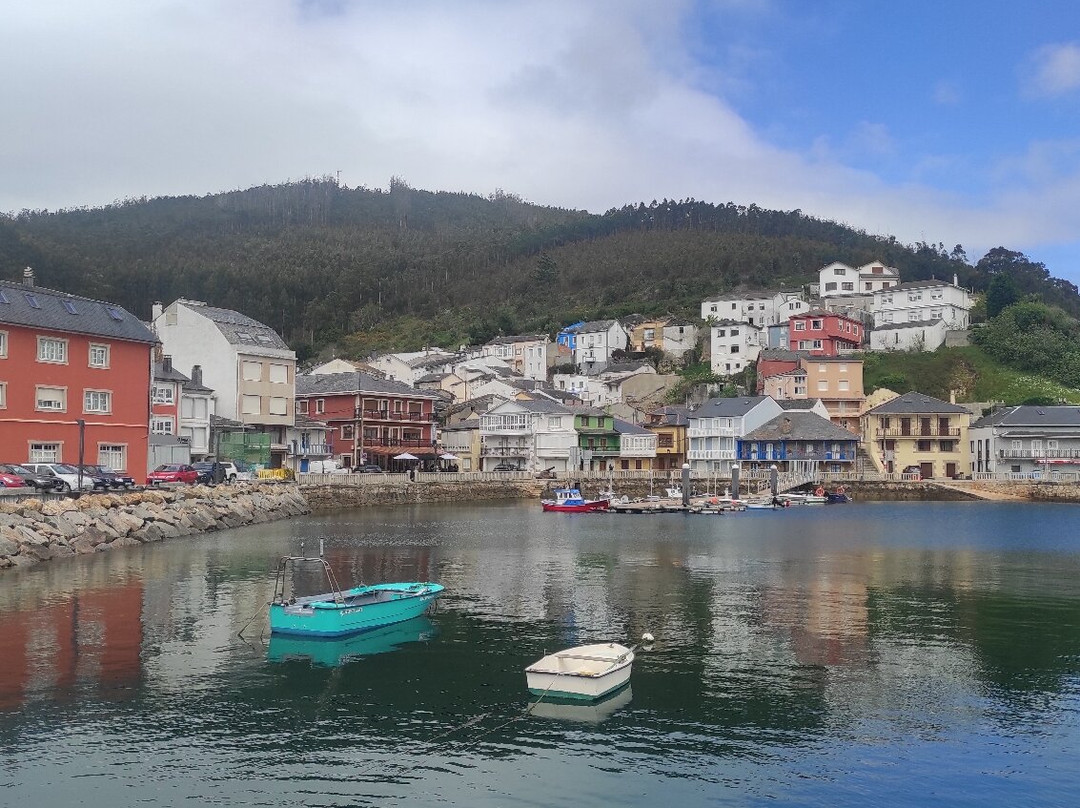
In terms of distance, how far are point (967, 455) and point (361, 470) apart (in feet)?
191

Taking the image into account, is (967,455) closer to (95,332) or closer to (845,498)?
(845,498)

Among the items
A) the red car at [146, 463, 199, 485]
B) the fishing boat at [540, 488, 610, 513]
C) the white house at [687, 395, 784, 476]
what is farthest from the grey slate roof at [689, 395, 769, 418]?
the red car at [146, 463, 199, 485]

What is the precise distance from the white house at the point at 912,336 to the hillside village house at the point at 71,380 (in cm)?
8957

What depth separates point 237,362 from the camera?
76.5 m

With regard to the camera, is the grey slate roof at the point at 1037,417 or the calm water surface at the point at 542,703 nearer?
the calm water surface at the point at 542,703

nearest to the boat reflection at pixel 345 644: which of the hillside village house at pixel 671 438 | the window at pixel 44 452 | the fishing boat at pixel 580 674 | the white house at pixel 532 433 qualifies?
the fishing boat at pixel 580 674

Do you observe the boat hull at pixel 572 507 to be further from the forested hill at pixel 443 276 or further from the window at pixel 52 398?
the forested hill at pixel 443 276

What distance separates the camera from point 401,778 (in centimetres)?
1547

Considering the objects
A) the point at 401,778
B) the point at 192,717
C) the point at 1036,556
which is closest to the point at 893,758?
the point at 401,778

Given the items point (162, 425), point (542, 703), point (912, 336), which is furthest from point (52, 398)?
point (912, 336)

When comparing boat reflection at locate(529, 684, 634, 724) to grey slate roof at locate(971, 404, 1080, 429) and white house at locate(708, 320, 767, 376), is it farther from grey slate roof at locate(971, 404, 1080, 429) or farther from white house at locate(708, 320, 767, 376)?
white house at locate(708, 320, 767, 376)

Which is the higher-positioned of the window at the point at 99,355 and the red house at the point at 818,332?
the red house at the point at 818,332

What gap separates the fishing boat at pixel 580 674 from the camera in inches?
767

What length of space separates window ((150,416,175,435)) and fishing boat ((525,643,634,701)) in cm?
5510
